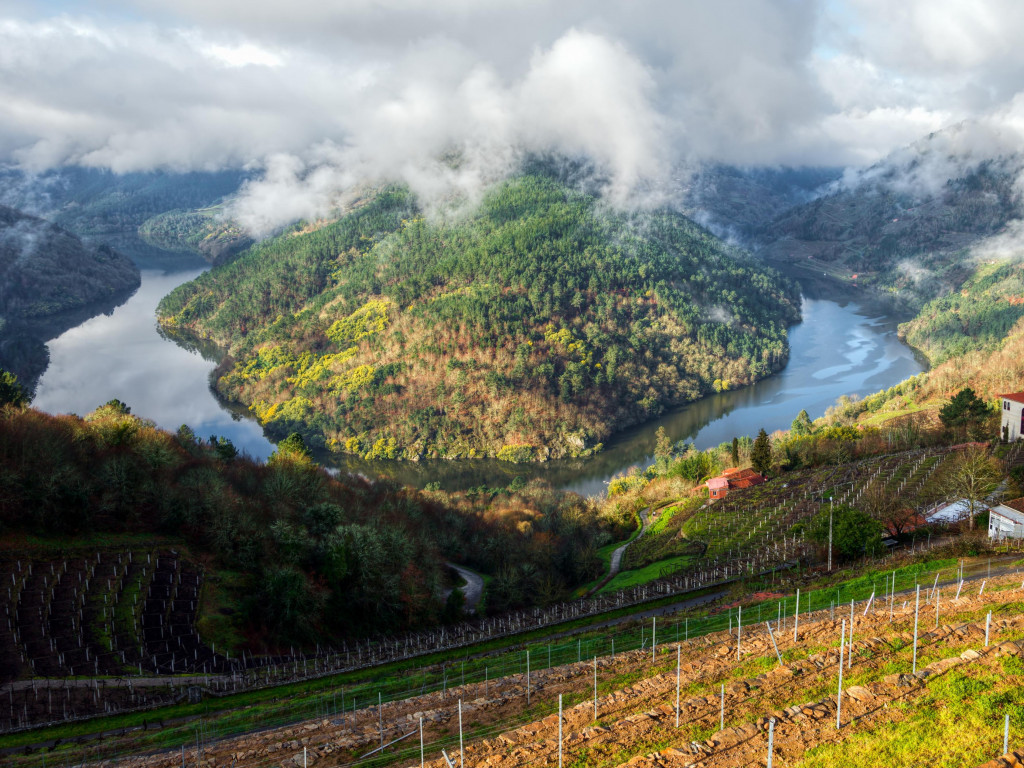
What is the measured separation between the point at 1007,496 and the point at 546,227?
128 m

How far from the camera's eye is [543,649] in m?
31.5

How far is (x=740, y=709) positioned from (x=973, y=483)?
31.7 meters

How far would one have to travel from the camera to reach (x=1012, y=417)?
64500 mm

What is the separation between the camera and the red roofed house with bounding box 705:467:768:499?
65.7m

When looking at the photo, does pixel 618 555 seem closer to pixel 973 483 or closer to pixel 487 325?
pixel 973 483

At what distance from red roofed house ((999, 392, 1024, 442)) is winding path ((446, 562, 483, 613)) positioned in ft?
150

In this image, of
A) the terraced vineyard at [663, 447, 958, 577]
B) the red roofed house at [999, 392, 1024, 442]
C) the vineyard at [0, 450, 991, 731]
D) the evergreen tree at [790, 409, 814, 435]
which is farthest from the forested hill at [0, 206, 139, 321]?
the red roofed house at [999, 392, 1024, 442]

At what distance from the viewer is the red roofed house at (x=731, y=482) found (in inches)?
2586

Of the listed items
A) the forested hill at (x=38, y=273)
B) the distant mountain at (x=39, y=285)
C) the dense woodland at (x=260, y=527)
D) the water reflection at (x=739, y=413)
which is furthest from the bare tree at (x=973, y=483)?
the forested hill at (x=38, y=273)

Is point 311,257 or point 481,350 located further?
point 311,257

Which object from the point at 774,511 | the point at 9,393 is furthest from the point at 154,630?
the point at 774,511

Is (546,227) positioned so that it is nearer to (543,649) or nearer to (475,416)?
(475,416)

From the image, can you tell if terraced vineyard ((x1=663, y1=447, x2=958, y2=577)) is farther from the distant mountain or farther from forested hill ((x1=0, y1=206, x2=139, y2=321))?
forested hill ((x1=0, y1=206, x2=139, y2=321))

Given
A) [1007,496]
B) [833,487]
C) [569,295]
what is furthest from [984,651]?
[569,295]
